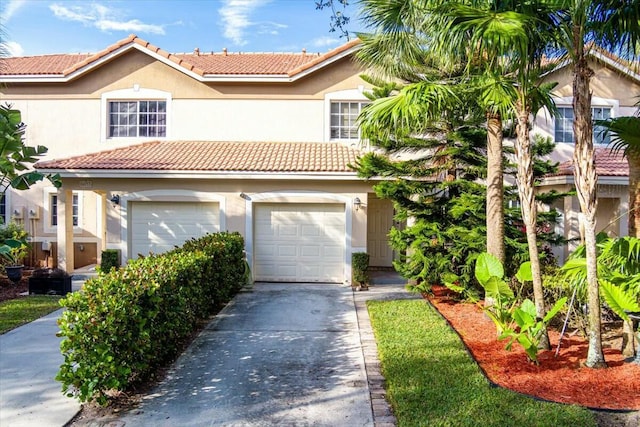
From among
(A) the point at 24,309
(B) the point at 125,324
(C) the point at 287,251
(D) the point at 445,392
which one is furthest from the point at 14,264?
(D) the point at 445,392

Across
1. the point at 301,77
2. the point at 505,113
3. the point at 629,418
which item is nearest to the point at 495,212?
the point at 505,113

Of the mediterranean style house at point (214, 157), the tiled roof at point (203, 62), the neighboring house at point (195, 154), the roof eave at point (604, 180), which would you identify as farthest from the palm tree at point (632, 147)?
the tiled roof at point (203, 62)

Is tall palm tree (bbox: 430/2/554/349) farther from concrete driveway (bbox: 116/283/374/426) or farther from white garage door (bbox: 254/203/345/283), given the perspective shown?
white garage door (bbox: 254/203/345/283)

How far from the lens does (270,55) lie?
18.3m

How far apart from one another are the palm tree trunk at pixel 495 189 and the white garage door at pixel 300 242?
198 inches

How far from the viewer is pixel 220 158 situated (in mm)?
13570

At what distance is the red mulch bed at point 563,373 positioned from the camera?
5.30 m

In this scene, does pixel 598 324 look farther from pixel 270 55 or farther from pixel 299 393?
pixel 270 55

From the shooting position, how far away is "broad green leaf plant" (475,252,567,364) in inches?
247

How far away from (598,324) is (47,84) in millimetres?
17681

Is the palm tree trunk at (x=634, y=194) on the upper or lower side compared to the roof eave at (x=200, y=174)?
lower

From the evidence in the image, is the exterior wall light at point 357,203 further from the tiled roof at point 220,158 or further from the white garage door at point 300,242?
the tiled roof at point 220,158

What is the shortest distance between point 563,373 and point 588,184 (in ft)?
8.53

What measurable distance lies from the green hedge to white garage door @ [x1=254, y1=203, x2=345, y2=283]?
5.28 m
